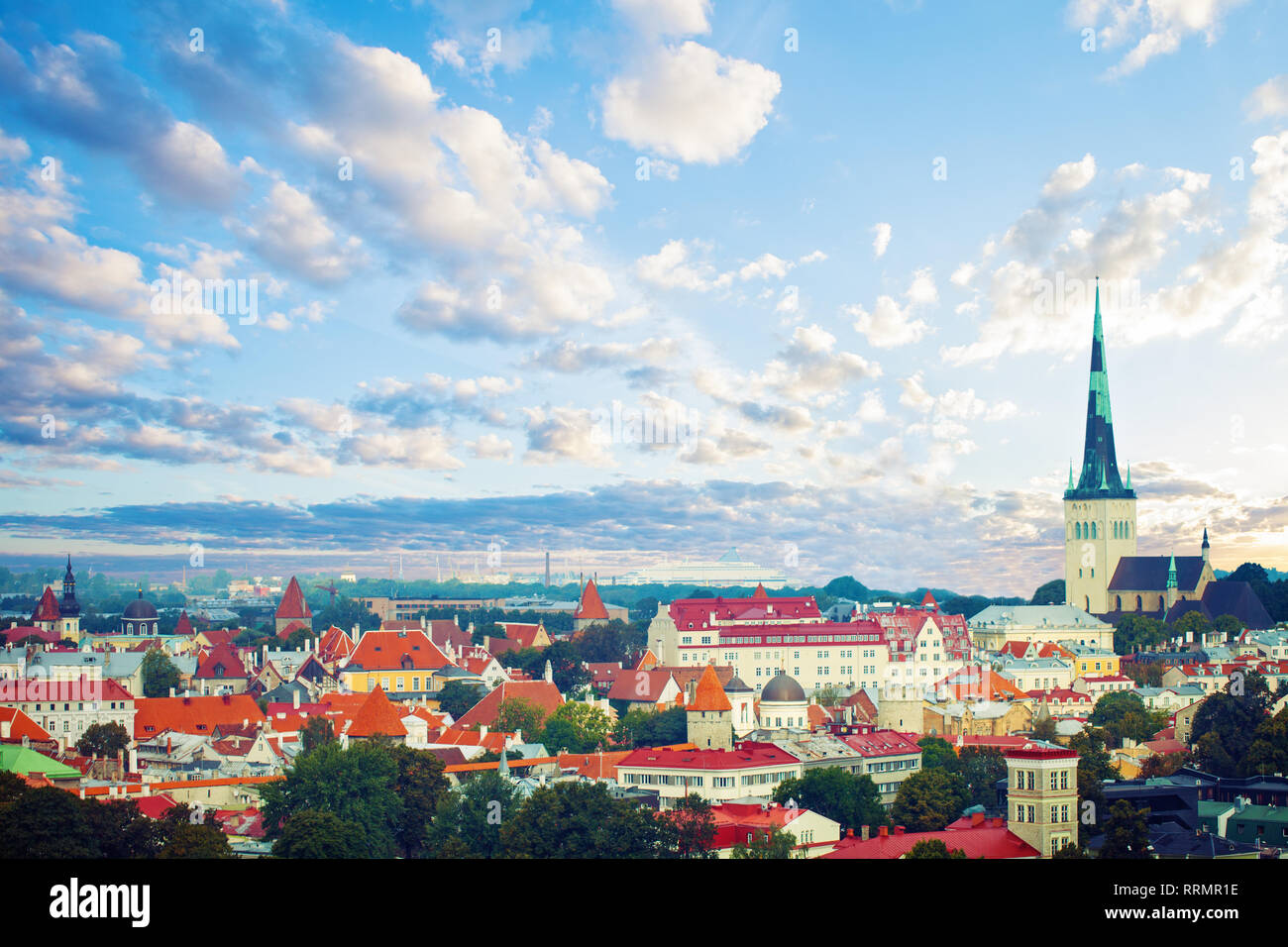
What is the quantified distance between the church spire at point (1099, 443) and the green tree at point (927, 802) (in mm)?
76416

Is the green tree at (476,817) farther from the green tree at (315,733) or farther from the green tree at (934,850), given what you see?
the green tree at (315,733)

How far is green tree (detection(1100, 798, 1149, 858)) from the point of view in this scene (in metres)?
33.6

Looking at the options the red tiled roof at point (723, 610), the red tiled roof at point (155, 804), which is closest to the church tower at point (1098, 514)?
the red tiled roof at point (723, 610)

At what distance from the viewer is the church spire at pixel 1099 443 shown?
113188 mm

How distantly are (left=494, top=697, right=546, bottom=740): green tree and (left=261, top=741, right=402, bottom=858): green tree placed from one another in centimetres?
1891

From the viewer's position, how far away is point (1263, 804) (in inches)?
1702

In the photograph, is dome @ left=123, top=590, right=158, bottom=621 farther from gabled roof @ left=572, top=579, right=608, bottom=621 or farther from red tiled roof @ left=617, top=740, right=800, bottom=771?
red tiled roof @ left=617, top=740, right=800, bottom=771

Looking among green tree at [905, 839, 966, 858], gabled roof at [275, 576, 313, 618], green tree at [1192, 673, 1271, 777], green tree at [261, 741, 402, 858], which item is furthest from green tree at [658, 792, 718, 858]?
gabled roof at [275, 576, 313, 618]

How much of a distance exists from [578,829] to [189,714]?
32057 mm

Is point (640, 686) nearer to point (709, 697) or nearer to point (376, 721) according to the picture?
point (709, 697)

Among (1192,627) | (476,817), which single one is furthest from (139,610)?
(476,817)

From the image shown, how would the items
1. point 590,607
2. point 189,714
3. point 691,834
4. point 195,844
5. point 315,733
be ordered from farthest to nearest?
1. point 590,607
2. point 189,714
3. point 315,733
4. point 691,834
5. point 195,844

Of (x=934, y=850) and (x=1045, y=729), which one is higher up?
(x=934, y=850)

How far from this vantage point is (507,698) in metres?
61.3
